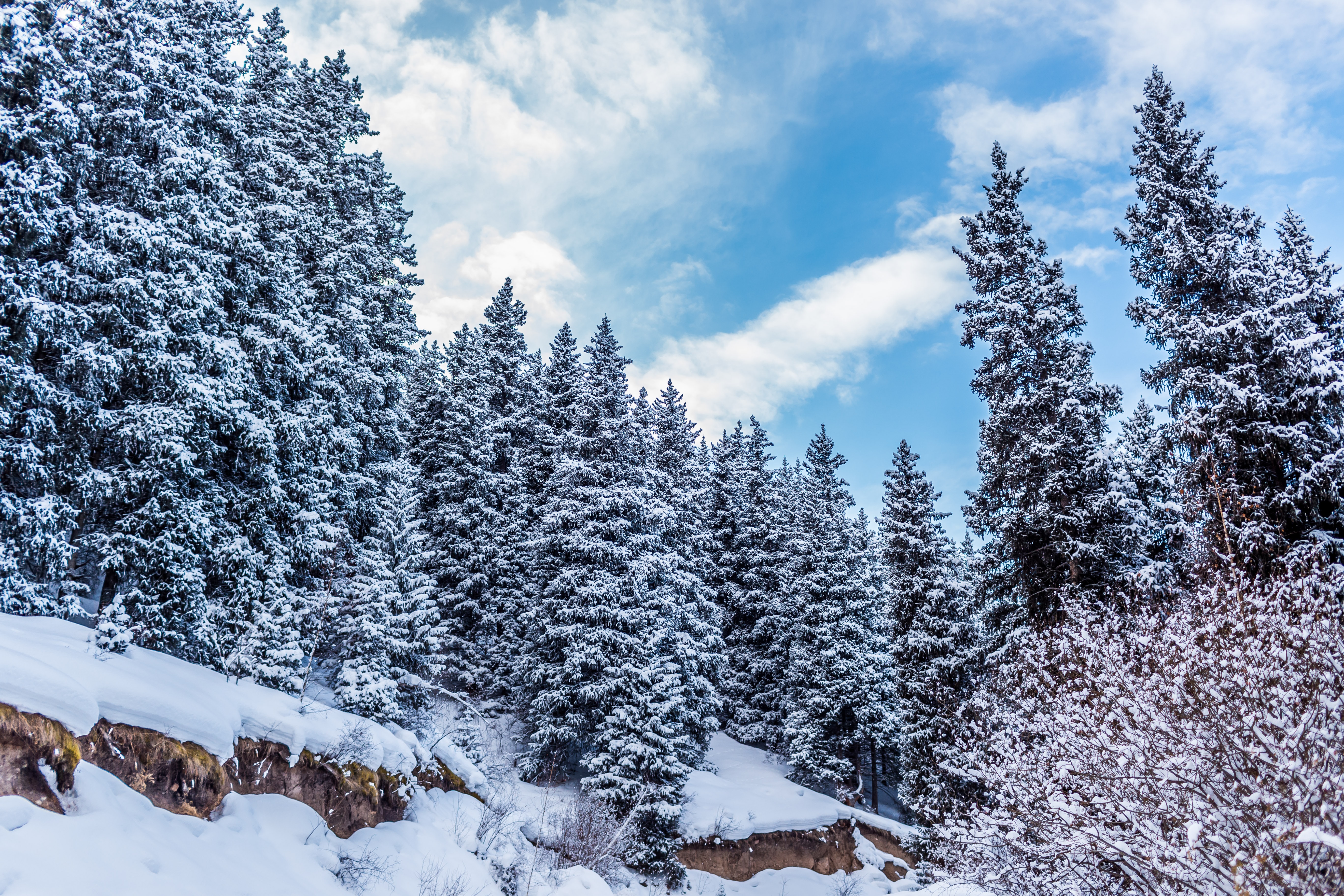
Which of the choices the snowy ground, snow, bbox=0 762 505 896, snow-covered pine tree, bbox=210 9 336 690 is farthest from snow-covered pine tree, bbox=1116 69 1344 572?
snow-covered pine tree, bbox=210 9 336 690

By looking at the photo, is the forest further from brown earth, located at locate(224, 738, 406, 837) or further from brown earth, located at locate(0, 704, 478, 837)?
brown earth, located at locate(224, 738, 406, 837)

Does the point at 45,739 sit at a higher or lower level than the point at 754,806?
higher

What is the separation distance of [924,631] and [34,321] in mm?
26209

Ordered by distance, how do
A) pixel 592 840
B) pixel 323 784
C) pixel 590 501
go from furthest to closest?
pixel 590 501 < pixel 592 840 < pixel 323 784

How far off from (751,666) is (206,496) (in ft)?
81.1

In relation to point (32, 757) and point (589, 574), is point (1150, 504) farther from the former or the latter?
point (32, 757)

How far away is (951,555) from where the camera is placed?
2672 centimetres

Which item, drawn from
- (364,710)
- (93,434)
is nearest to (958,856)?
(364,710)

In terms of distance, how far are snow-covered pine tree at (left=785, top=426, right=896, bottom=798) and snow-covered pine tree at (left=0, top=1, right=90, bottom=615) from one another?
24436 mm

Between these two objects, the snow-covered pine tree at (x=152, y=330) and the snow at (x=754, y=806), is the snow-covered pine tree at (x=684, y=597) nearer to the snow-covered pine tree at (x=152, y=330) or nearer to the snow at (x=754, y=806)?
the snow at (x=754, y=806)

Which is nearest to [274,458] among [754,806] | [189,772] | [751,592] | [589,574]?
[189,772]

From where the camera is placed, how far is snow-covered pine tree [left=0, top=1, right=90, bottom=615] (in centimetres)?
1063

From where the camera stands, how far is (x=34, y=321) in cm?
1069

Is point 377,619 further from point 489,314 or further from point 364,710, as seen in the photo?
point 489,314
